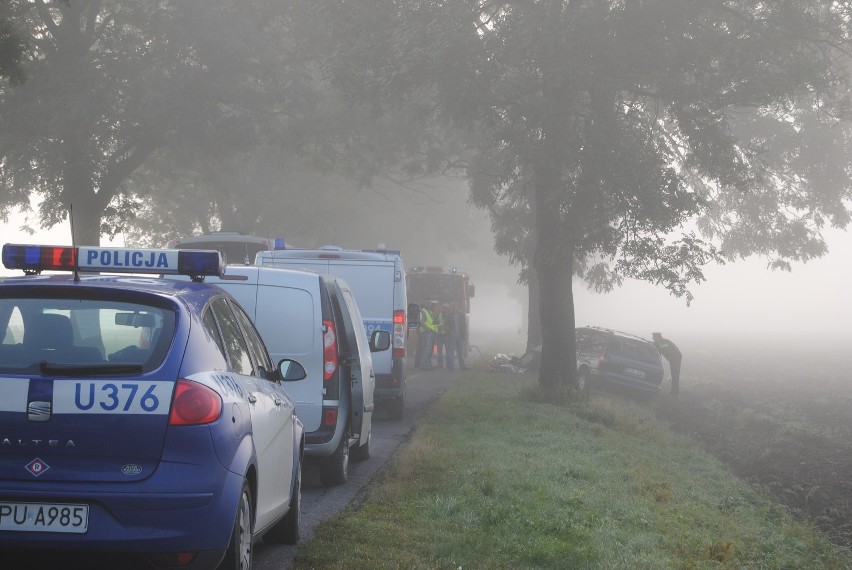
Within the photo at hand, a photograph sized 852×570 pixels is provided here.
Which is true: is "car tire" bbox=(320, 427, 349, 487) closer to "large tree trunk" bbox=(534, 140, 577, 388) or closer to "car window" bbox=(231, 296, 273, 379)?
"car window" bbox=(231, 296, 273, 379)

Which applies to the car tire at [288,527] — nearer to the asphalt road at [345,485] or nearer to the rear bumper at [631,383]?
the asphalt road at [345,485]

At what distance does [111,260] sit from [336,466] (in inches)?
196

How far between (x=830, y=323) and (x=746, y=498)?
5598 inches

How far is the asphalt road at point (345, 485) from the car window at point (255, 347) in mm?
1215

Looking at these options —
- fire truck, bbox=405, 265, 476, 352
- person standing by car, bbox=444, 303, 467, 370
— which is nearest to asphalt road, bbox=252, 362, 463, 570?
person standing by car, bbox=444, 303, 467, 370

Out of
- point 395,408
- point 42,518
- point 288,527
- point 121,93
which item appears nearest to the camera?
point 42,518

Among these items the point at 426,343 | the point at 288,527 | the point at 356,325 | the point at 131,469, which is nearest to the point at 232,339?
the point at 131,469

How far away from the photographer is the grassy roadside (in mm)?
7703

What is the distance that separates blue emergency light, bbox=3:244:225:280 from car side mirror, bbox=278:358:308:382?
50.9 inches

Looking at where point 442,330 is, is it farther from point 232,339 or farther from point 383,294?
point 232,339

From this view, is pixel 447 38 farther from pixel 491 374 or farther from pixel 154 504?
pixel 154 504

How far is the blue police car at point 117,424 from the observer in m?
5.01

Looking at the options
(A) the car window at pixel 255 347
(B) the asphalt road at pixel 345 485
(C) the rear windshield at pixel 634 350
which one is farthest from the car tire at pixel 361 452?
(C) the rear windshield at pixel 634 350

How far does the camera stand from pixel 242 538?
225 inches
